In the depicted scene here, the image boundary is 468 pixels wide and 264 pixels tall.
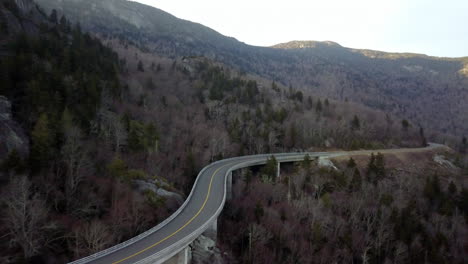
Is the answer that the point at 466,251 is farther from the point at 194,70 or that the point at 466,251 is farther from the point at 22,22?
the point at 194,70

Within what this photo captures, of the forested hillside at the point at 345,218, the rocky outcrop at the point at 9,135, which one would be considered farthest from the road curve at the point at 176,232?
the rocky outcrop at the point at 9,135

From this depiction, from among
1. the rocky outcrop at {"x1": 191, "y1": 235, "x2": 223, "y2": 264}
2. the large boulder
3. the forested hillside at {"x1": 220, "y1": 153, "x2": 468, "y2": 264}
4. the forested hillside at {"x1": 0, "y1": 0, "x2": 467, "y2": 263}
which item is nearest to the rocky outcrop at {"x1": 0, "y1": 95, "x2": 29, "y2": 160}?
the forested hillside at {"x1": 0, "y1": 0, "x2": 467, "y2": 263}

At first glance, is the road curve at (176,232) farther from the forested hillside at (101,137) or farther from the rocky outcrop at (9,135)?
the rocky outcrop at (9,135)

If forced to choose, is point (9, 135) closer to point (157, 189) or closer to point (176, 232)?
point (157, 189)

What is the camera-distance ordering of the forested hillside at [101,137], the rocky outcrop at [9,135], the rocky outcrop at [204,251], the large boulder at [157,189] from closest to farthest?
the forested hillside at [101,137] → the rocky outcrop at [204,251] → the rocky outcrop at [9,135] → the large boulder at [157,189]

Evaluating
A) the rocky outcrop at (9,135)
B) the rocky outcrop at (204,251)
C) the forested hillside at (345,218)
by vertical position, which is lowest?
the forested hillside at (345,218)

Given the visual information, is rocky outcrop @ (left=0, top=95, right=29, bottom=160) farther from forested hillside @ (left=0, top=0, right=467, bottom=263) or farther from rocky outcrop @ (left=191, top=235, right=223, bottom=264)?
rocky outcrop @ (left=191, top=235, right=223, bottom=264)
